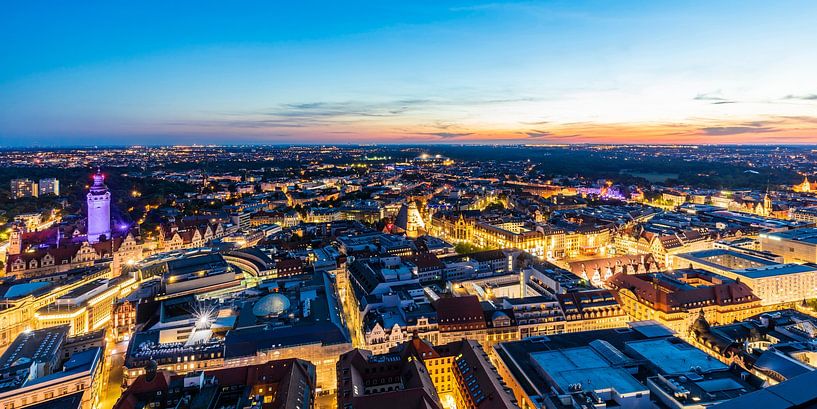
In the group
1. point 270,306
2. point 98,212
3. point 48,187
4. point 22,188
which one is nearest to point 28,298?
point 270,306

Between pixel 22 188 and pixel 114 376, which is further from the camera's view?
pixel 22 188

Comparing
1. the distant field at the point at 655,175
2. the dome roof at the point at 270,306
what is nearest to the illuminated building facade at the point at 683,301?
the dome roof at the point at 270,306

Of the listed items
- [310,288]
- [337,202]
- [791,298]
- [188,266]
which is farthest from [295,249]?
[791,298]

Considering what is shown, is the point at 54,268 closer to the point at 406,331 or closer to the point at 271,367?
the point at 271,367

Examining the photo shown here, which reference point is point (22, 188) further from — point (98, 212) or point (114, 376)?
point (114, 376)

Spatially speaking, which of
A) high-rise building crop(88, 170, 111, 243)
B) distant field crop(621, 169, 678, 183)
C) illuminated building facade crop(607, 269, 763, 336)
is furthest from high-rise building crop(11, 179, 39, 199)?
distant field crop(621, 169, 678, 183)
